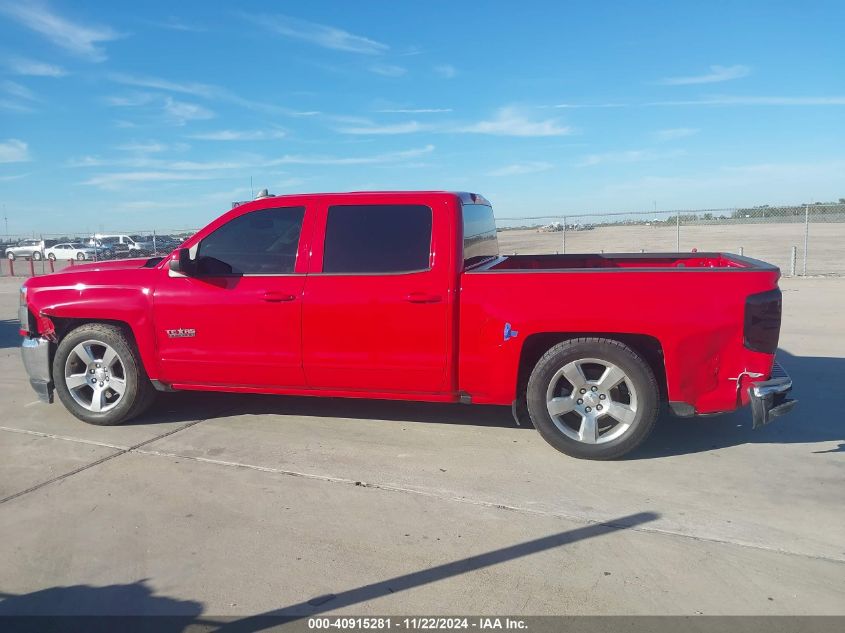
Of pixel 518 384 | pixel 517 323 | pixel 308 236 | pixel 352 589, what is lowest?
pixel 352 589

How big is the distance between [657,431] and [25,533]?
4.32m

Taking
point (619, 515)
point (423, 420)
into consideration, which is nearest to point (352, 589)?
point (619, 515)

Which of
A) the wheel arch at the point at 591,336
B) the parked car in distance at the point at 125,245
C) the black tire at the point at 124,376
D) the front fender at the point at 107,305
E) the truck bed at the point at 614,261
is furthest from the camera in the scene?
the parked car in distance at the point at 125,245

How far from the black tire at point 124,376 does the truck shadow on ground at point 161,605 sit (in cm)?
252

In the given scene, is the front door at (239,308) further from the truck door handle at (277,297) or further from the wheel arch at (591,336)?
the wheel arch at (591,336)

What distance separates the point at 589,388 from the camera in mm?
4633

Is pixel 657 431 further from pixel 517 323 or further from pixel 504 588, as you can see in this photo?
pixel 504 588

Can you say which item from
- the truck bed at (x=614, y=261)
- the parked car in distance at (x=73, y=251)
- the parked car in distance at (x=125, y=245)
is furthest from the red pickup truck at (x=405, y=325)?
the parked car in distance at (x=73, y=251)

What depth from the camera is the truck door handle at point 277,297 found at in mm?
5005

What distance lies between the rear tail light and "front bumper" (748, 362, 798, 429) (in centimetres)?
22

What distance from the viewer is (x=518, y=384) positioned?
16.2ft

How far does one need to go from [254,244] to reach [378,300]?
116cm

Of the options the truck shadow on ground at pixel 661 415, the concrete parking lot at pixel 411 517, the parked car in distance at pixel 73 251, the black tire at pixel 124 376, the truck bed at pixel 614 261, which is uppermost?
the truck bed at pixel 614 261

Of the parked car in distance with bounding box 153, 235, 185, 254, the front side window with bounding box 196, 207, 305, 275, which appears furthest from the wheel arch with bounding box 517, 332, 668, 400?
the parked car in distance with bounding box 153, 235, 185, 254
